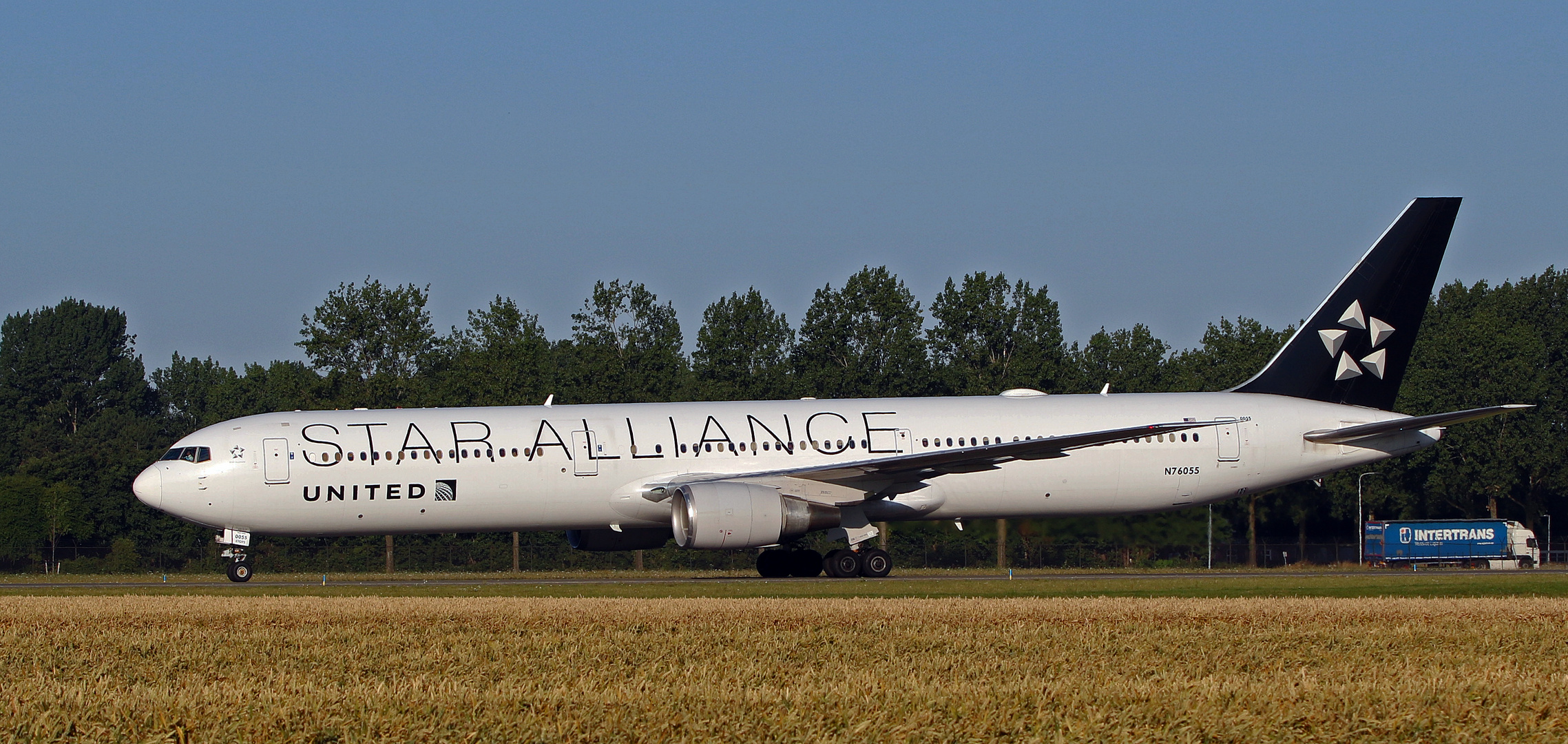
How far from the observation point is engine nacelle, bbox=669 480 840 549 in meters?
26.2

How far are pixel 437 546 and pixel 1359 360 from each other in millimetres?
26311

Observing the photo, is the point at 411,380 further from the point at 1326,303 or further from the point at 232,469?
the point at 1326,303

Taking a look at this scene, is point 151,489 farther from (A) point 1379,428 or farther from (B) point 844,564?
(A) point 1379,428

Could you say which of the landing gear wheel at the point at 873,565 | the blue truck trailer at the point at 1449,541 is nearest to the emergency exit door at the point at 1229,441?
the landing gear wheel at the point at 873,565

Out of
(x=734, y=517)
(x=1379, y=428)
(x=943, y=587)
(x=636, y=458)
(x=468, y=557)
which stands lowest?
(x=468, y=557)

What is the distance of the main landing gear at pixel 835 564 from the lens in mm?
28500

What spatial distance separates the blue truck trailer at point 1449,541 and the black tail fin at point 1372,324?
1786 centimetres

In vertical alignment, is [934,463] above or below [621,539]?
above

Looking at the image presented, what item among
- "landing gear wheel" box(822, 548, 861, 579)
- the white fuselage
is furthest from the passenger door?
"landing gear wheel" box(822, 548, 861, 579)

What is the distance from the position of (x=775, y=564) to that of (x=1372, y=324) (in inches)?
505

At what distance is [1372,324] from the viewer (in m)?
32.0

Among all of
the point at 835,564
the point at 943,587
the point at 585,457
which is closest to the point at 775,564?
the point at 835,564

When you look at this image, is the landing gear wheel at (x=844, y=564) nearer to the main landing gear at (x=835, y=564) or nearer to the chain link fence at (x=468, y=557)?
the main landing gear at (x=835, y=564)

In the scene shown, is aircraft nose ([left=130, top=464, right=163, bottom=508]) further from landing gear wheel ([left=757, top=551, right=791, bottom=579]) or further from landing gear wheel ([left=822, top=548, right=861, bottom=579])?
landing gear wheel ([left=822, top=548, right=861, bottom=579])
